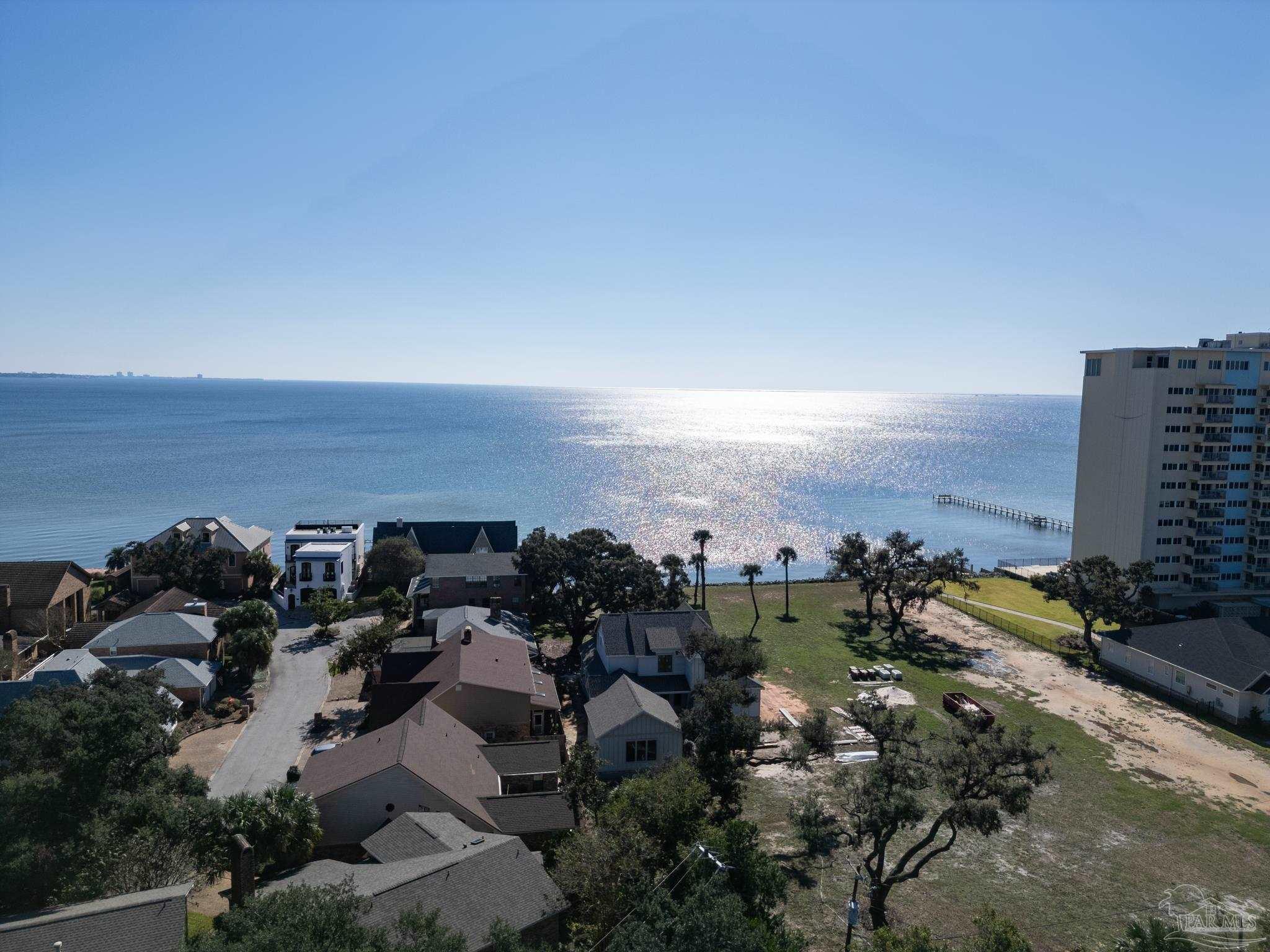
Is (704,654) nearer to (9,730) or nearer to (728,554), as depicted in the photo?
(9,730)

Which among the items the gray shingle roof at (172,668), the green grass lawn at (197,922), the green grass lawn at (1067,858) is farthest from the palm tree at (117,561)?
the green grass lawn at (1067,858)

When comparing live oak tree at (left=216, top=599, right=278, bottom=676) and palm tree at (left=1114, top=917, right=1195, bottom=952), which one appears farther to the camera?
live oak tree at (left=216, top=599, right=278, bottom=676)

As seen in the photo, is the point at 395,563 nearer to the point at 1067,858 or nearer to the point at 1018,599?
the point at 1067,858

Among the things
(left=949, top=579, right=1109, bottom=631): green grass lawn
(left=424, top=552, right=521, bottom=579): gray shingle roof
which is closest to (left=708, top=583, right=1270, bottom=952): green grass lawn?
(left=949, top=579, right=1109, bottom=631): green grass lawn

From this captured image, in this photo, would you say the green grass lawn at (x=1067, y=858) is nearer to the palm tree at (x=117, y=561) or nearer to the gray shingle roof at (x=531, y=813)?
the gray shingle roof at (x=531, y=813)

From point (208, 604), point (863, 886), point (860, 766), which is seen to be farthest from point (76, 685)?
point (860, 766)

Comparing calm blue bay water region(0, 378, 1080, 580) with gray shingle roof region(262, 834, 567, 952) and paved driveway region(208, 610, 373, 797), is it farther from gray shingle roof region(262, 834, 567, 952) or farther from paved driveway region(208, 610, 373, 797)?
gray shingle roof region(262, 834, 567, 952)

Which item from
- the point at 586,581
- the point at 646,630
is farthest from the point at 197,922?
the point at 586,581
